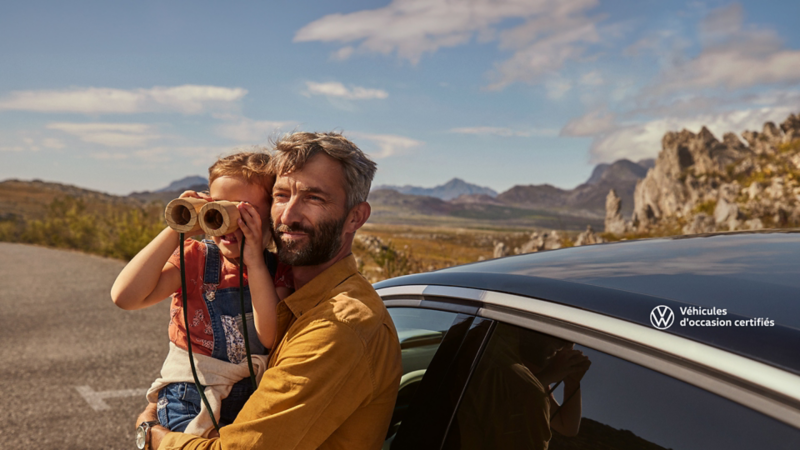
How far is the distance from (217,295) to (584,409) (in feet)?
4.17

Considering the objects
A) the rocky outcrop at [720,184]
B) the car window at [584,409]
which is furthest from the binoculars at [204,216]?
the rocky outcrop at [720,184]

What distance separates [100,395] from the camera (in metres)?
5.45

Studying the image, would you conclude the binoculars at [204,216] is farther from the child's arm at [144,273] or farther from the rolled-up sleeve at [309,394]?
the rolled-up sleeve at [309,394]

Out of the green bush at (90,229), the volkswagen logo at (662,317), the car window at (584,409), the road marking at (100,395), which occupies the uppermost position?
the volkswagen logo at (662,317)

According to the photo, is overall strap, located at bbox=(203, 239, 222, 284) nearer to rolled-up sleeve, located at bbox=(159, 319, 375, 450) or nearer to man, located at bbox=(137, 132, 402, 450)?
man, located at bbox=(137, 132, 402, 450)

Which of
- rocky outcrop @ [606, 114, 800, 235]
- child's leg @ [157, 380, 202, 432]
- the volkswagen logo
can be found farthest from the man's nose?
rocky outcrop @ [606, 114, 800, 235]

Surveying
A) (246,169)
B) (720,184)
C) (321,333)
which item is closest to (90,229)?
(246,169)

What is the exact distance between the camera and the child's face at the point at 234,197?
71.7 inches

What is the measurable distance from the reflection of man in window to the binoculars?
845 mm

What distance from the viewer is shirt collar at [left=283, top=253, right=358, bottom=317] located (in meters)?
1.70

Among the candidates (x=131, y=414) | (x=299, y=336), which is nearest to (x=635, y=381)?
(x=299, y=336)

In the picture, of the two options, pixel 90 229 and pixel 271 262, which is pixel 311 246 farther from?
pixel 90 229

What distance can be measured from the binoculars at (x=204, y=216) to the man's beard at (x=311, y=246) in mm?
170

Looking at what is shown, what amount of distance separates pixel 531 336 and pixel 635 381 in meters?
0.32
